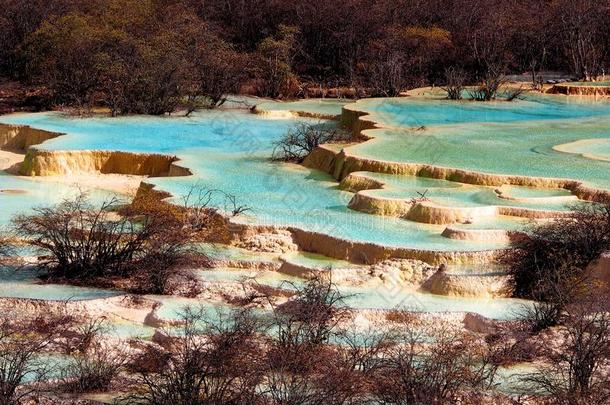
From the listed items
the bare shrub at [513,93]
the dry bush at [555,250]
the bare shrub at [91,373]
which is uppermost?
the bare shrub at [513,93]

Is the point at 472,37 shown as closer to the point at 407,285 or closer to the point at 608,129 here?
the point at 608,129

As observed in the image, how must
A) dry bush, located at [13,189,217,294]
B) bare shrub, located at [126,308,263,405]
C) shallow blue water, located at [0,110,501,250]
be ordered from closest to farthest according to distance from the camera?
bare shrub, located at [126,308,263,405]
dry bush, located at [13,189,217,294]
shallow blue water, located at [0,110,501,250]

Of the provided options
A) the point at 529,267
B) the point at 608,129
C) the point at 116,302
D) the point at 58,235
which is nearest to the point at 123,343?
the point at 116,302

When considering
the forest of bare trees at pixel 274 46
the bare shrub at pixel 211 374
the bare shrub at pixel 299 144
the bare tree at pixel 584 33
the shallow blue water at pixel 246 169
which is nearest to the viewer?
the bare shrub at pixel 211 374

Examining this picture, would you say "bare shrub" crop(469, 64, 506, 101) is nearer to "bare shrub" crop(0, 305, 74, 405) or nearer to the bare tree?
the bare tree

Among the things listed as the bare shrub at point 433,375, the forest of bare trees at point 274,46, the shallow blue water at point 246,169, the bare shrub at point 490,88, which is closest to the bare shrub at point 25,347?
the bare shrub at point 433,375

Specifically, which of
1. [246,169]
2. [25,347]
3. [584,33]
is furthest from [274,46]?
[25,347]

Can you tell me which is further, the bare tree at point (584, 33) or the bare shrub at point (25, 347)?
the bare tree at point (584, 33)

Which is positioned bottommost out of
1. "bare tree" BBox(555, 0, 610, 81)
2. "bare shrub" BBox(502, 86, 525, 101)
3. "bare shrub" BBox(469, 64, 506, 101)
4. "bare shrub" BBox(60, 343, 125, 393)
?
"bare shrub" BBox(60, 343, 125, 393)

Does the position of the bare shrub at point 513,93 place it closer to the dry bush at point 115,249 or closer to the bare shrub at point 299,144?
the bare shrub at point 299,144

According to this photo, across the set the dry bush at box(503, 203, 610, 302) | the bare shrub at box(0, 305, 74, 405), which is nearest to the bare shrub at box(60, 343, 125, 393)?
the bare shrub at box(0, 305, 74, 405)

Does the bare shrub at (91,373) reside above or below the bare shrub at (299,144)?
below
